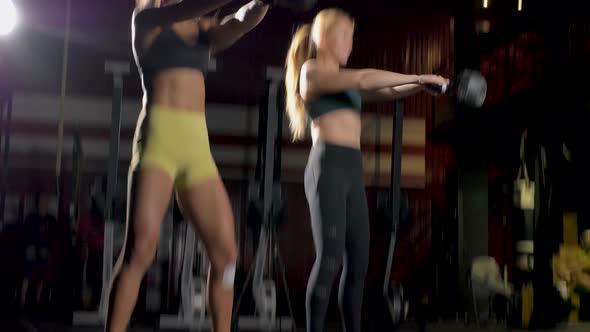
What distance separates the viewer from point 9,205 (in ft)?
9.31

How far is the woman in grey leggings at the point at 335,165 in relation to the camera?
168cm

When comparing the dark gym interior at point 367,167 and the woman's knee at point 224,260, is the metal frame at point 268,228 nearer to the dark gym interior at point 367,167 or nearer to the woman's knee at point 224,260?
the dark gym interior at point 367,167

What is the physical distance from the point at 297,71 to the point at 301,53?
0.06 metres

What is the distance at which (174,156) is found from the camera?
1560 mm

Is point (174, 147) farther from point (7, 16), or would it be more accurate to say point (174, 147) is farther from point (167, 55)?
point (7, 16)

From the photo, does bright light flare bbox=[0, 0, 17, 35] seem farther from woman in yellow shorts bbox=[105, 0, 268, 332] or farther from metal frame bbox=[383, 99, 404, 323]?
metal frame bbox=[383, 99, 404, 323]

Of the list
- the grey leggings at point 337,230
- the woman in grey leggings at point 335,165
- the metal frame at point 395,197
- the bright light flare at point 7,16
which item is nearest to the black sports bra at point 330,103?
the woman in grey leggings at point 335,165

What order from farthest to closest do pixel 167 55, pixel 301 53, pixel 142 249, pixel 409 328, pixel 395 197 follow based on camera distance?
pixel 409 328 < pixel 395 197 < pixel 301 53 < pixel 167 55 < pixel 142 249

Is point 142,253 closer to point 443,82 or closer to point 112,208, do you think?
point 112,208

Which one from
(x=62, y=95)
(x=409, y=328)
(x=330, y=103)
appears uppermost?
(x=62, y=95)

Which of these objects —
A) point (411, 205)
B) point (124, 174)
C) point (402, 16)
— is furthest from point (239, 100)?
point (411, 205)

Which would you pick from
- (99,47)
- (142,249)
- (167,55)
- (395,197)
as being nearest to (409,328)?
(395,197)

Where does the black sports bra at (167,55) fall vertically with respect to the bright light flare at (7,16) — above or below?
below

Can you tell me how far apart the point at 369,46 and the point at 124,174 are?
1.20 meters
